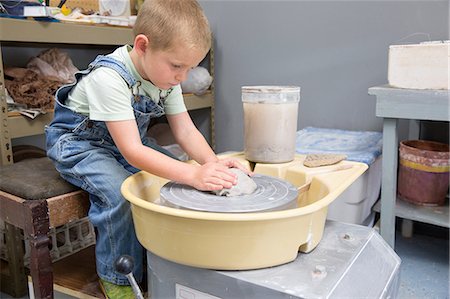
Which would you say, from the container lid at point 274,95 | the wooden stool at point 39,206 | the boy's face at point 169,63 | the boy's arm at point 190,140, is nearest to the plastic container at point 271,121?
the container lid at point 274,95

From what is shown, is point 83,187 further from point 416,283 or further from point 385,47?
point 385,47

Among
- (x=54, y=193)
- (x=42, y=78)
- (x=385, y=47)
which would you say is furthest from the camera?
(x=385, y=47)

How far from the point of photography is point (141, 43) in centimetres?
82

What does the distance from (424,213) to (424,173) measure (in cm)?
13

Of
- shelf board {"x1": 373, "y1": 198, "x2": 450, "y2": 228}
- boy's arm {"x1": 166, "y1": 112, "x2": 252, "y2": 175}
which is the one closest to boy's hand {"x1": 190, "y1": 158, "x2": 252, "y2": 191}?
boy's arm {"x1": 166, "y1": 112, "x2": 252, "y2": 175}

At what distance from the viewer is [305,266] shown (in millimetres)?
665

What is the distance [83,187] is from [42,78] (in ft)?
2.07

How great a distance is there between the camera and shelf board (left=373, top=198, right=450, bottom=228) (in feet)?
3.95

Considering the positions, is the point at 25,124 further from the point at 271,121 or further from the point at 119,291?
the point at 271,121

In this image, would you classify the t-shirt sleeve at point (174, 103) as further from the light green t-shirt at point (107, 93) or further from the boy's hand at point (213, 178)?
the boy's hand at point (213, 178)

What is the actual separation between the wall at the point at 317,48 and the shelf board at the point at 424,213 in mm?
364

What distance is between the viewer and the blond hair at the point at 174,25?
77 centimetres

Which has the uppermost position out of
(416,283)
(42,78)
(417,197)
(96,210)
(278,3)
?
(278,3)

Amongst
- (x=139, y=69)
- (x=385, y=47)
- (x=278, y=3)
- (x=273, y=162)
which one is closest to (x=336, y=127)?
(x=385, y=47)
